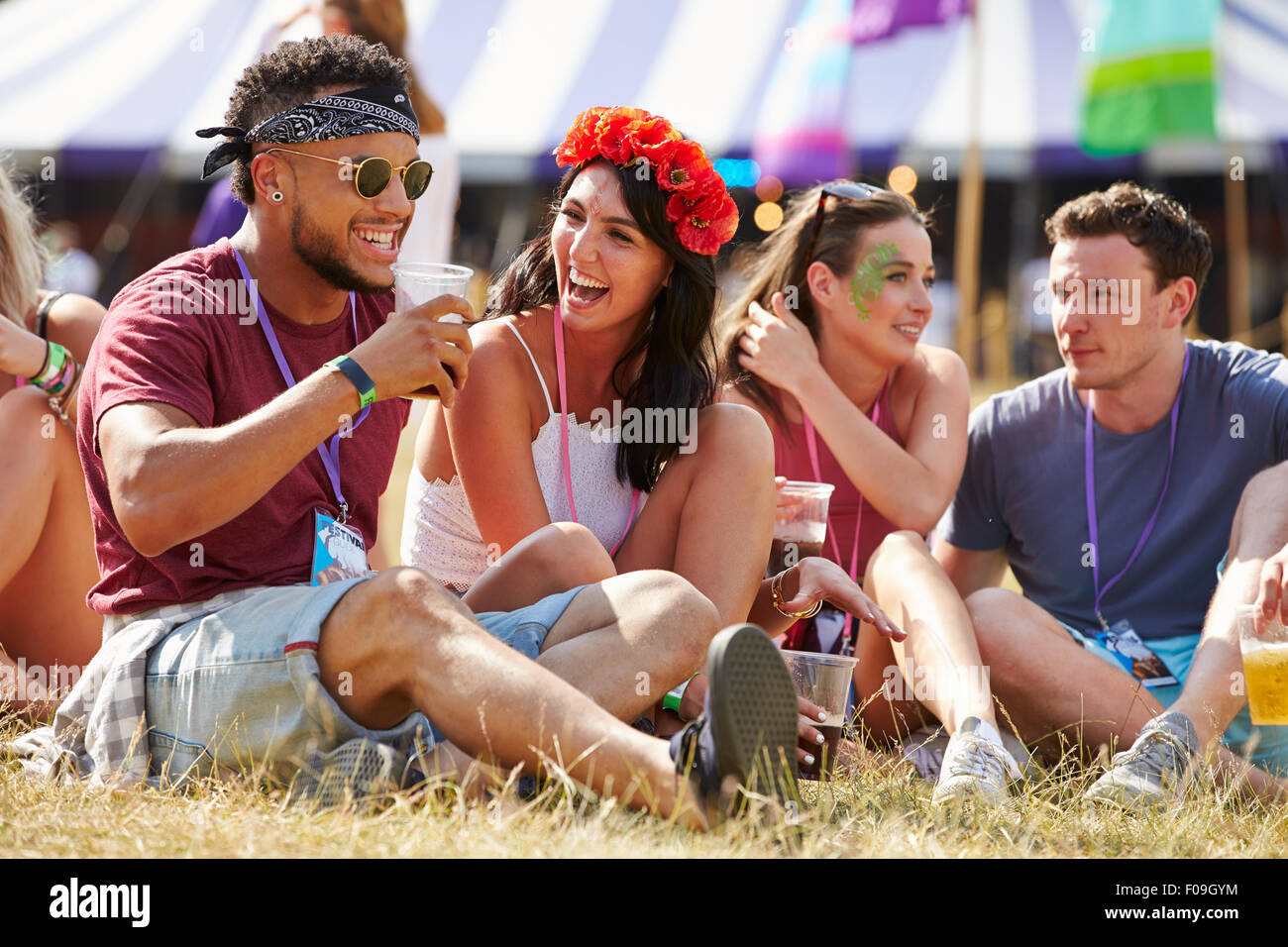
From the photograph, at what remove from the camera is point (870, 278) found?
11.8 feet

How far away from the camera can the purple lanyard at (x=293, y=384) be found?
2492 mm

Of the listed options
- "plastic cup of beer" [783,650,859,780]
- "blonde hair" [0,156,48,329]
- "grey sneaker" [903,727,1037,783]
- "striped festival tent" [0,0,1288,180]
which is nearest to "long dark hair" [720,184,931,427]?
"grey sneaker" [903,727,1037,783]

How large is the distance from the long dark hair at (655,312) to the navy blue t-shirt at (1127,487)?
0.91 metres

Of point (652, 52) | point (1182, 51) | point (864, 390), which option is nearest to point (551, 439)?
point (864, 390)

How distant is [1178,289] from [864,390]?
87 cm

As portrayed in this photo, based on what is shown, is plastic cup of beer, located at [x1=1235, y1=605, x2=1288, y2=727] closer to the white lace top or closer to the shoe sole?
the shoe sole

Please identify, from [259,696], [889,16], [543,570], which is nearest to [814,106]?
[889,16]

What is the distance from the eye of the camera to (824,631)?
3297 mm

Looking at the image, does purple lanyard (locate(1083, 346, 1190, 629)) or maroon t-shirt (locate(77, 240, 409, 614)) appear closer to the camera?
maroon t-shirt (locate(77, 240, 409, 614))

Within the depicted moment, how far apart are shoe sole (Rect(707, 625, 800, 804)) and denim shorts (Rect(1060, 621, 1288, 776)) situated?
124 centimetres

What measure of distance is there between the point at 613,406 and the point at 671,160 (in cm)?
59

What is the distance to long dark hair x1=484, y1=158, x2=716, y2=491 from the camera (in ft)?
9.80

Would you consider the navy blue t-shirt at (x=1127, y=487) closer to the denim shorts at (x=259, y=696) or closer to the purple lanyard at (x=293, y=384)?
the denim shorts at (x=259, y=696)

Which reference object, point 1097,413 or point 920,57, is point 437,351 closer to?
point 1097,413
